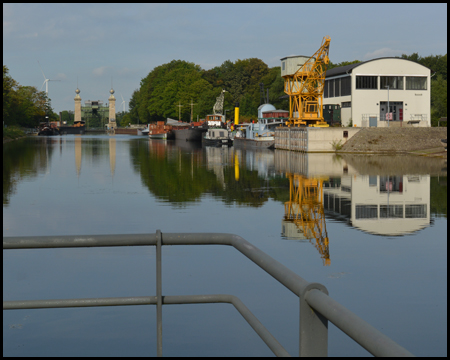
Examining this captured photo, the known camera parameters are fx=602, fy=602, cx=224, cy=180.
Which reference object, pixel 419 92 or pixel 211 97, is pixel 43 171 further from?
pixel 211 97

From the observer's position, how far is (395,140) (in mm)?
60688

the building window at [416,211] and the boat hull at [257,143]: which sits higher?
Answer: the boat hull at [257,143]

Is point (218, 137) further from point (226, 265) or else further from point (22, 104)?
point (226, 265)

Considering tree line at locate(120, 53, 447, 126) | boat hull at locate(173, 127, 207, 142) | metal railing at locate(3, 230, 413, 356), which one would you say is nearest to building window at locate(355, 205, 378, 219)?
metal railing at locate(3, 230, 413, 356)

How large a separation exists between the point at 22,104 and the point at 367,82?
87.4 m

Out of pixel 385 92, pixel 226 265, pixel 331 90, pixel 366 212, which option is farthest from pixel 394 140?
pixel 226 265

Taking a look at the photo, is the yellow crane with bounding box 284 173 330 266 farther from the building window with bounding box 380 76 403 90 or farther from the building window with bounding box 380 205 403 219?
the building window with bounding box 380 76 403 90

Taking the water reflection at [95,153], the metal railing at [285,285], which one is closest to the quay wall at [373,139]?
the water reflection at [95,153]

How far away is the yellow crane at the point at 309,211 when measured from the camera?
48.8ft

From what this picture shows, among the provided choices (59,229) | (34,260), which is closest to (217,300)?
(34,260)

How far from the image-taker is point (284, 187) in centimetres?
2912

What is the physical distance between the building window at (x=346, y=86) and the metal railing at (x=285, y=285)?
2647 inches

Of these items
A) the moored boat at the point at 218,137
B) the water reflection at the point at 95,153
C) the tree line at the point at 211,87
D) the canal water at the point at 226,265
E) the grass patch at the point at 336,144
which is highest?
the tree line at the point at 211,87

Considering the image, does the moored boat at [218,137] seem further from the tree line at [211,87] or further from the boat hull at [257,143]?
the tree line at [211,87]
